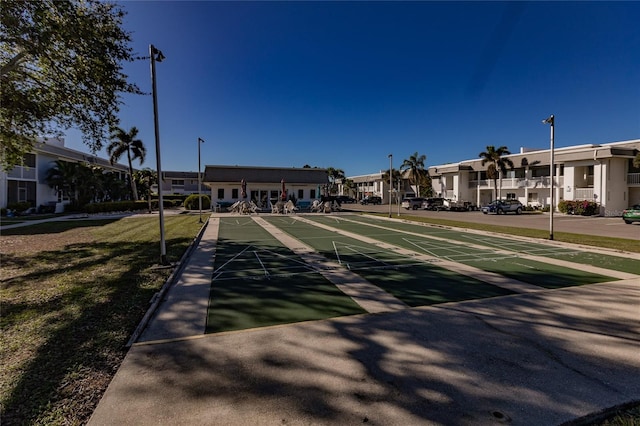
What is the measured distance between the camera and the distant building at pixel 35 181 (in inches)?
1117

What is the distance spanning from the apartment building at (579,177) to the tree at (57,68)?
31.0m

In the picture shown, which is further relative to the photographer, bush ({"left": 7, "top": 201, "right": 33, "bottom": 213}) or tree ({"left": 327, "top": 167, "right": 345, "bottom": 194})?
tree ({"left": 327, "top": 167, "right": 345, "bottom": 194})

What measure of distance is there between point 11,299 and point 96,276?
5.83 feet

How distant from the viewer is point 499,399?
3.16m

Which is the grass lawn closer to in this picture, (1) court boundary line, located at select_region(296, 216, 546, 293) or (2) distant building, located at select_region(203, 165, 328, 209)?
(1) court boundary line, located at select_region(296, 216, 546, 293)

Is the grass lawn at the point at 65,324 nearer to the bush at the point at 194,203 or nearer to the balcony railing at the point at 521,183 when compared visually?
the bush at the point at 194,203

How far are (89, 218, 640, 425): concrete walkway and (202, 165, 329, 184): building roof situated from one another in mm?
35042

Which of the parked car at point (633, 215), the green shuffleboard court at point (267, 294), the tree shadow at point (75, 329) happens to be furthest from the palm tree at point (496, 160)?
the tree shadow at point (75, 329)

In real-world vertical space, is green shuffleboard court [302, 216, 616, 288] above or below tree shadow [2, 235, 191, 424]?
above

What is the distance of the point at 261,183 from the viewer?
39750 mm

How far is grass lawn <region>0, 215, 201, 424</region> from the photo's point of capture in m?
3.12

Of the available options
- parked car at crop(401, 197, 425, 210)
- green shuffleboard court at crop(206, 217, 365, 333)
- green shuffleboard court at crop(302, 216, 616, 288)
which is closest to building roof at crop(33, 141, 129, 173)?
green shuffleboard court at crop(206, 217, 365, 333)

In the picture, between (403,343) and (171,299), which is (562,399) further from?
(171,299)

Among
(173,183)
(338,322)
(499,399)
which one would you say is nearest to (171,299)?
(338,322)
